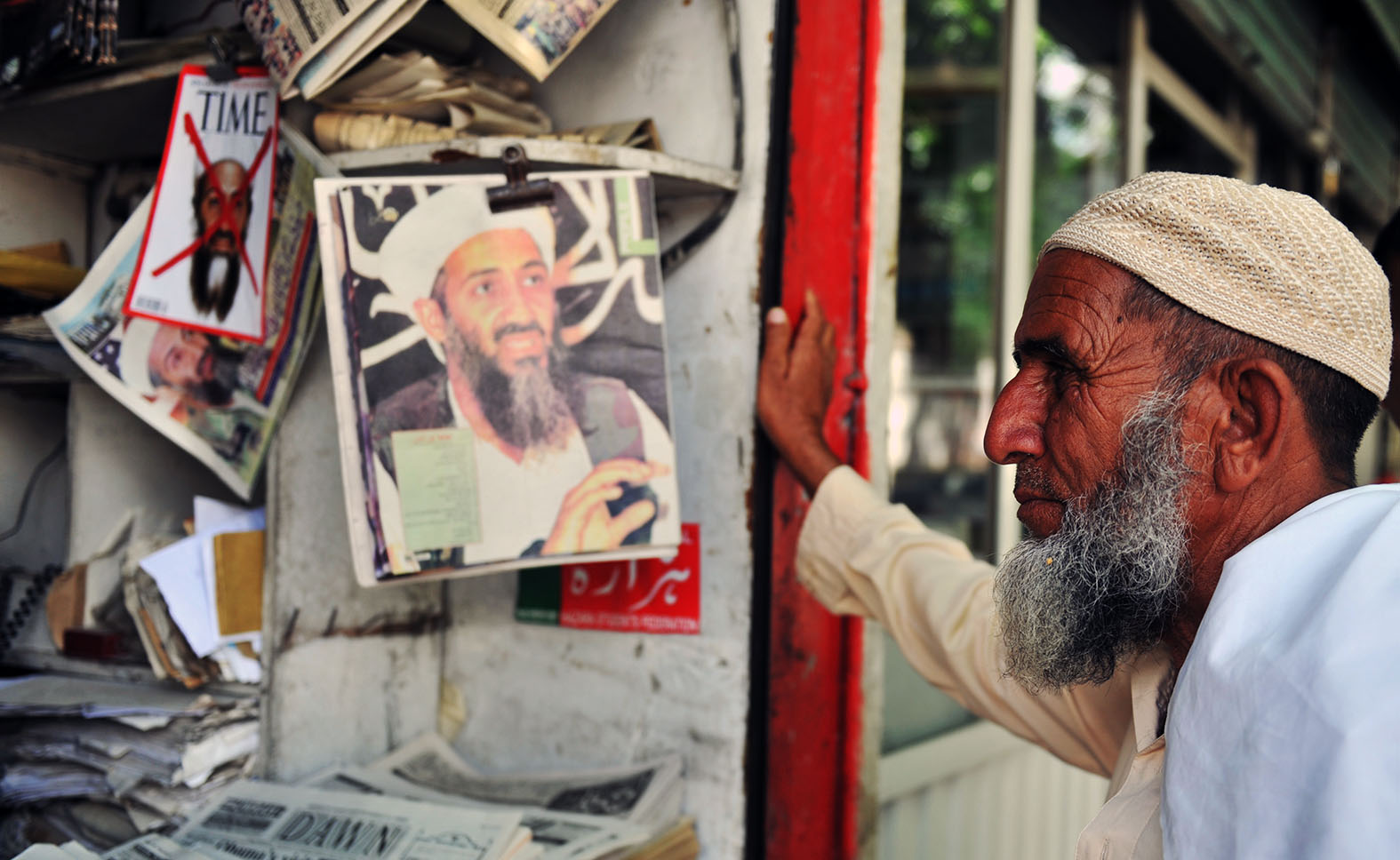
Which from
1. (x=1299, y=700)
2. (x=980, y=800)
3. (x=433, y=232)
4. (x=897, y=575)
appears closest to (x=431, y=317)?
(x=433, y=232)

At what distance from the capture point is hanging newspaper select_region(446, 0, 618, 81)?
1115mm

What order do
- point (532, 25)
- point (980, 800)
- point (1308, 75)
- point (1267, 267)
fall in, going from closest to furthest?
point (1267, 267) < point (532, 25) < point (980, 800) < point (1308, 75)

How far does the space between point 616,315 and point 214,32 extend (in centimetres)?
70

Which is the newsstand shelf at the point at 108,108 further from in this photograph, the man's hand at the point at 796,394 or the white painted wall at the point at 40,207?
the man's hand at the point at 796,394

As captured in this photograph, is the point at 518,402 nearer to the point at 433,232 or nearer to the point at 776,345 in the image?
the point at 433,232

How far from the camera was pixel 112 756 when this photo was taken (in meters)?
1.36

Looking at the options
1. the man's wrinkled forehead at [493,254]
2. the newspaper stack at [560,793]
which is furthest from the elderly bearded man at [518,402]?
the newspaper stack at [560,793]

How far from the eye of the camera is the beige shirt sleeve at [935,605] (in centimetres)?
122

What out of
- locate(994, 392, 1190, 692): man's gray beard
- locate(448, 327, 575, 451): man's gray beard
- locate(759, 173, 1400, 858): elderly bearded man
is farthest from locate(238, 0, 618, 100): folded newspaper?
locate(994, 392, 1190, 692): man's gray beard

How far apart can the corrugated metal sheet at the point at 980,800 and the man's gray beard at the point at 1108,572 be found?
754mm

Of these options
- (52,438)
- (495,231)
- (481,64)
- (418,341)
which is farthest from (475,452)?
(52,438)

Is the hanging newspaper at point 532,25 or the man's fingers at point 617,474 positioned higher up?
the hanging newspaper at point 532,25

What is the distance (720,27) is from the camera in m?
1.40

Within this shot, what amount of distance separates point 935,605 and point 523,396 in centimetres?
61
